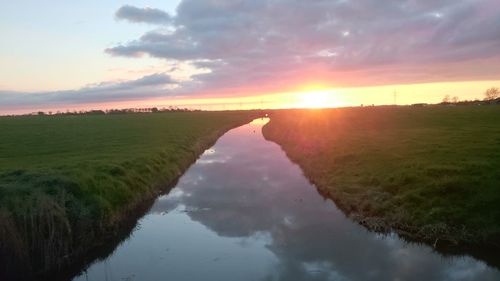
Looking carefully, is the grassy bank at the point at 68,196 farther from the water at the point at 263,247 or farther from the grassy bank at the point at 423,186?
the grassy bank at the point at 423,186

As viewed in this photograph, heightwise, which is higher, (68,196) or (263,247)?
(68,196)

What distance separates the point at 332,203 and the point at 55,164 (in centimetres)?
1742

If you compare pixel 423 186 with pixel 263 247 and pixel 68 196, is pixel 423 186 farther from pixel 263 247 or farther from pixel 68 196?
pixel 68 196

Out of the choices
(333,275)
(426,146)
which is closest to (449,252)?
(333,275)

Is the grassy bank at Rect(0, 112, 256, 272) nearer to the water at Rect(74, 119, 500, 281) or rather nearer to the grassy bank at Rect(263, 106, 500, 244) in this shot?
the water at Rect(74, 119, 500, 281)

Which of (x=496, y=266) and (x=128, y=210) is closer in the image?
(x=496, y=266)

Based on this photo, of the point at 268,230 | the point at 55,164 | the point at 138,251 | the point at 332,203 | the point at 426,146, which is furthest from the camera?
the point at 426,146

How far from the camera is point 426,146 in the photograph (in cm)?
3538

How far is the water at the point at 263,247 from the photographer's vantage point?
658 inches

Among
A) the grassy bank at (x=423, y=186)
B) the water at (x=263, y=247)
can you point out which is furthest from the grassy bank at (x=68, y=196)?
the grassy bank at (x=423, y=186)

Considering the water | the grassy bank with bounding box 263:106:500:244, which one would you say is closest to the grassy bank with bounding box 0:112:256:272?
the water

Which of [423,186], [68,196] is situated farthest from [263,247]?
[423,186]

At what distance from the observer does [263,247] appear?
1964 cm

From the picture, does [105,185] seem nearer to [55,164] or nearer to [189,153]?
[55,164]
